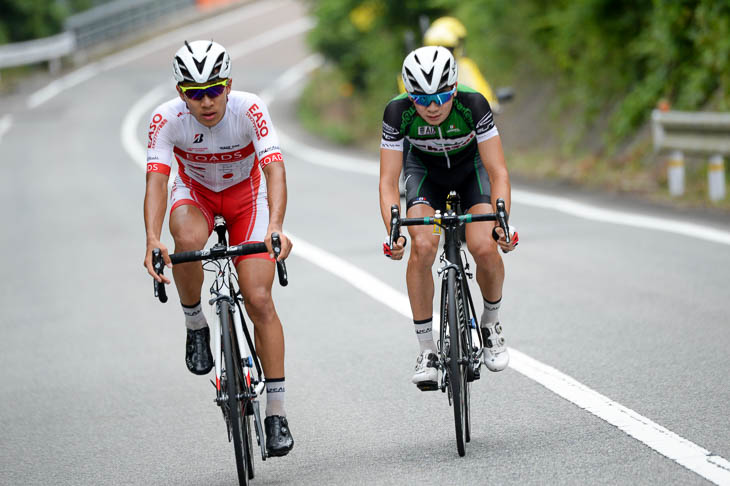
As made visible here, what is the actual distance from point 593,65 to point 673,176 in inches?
218

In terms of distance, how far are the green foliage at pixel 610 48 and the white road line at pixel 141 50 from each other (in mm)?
14713

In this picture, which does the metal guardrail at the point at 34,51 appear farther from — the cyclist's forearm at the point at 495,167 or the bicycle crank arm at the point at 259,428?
the bicycle crank arm at the point at 259,428

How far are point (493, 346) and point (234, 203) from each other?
1.68 meters

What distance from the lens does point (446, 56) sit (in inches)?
233

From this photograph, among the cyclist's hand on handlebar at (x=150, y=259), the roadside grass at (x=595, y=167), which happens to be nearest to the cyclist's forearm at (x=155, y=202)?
the cyclist's hand on handlebar at (x=150, y=259)

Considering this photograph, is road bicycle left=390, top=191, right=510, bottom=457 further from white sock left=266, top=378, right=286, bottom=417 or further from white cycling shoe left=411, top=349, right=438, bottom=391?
white sock left=266, top=378, right=286, bottom=417

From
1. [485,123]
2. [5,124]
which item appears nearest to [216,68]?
[485,123]

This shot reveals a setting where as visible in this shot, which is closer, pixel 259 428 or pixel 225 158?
pixel 259 428

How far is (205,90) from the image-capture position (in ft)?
18.1

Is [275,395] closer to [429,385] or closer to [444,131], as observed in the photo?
[429,385]

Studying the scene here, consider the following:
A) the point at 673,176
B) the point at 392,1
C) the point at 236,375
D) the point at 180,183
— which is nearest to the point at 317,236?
the point at 673,176

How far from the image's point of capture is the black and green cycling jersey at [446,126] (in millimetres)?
6102

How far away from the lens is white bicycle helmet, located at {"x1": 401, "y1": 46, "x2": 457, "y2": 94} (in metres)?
5.85

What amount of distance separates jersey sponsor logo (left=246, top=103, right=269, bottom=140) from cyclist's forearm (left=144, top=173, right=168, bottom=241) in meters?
0.54
